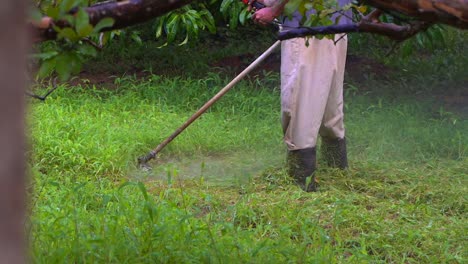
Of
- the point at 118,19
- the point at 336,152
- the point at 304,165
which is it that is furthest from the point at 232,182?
the point at 118,19

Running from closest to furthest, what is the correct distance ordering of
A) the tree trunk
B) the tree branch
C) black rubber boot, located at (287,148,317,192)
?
the tree trunk, the tree branch, black rubber boot, located at (287,148,317,192)

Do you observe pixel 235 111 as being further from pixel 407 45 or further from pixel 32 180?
pixel 32 180

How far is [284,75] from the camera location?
5.19 m

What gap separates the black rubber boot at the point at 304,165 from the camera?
17.3ft

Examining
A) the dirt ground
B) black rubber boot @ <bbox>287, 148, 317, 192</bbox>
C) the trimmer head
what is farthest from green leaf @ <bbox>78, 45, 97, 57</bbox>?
the dirt ground

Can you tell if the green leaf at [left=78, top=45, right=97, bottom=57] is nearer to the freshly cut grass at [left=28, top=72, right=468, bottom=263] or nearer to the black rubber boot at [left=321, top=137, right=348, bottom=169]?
the freshly cut grass at [left=28, top=72, right=468, bottom=263]

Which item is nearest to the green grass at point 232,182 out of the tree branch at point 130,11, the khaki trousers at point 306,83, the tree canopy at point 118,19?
the khaki trousers at point 306,83

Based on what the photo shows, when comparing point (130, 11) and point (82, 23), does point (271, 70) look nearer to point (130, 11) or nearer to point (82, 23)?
point (130, 11)

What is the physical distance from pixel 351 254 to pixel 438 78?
473 centimetres

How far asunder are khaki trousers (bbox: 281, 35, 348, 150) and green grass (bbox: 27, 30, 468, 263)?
1.14 feet

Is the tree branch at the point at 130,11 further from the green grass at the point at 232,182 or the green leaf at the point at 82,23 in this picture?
the green grass at the point at 232,182

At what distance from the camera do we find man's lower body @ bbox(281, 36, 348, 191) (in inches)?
202

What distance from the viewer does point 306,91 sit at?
5.16m

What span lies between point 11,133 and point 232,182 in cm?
490
